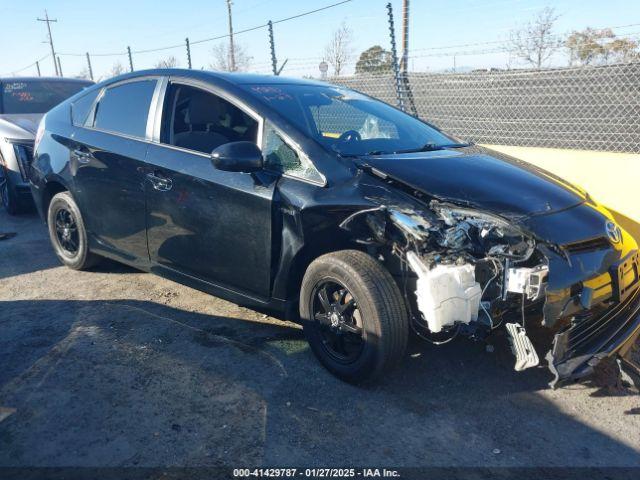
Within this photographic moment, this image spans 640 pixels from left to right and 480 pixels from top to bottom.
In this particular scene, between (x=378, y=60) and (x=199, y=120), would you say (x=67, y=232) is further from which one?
(x=378, y=60)

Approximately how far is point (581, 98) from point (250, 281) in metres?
8.45

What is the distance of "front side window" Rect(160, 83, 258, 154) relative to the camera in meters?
3.77

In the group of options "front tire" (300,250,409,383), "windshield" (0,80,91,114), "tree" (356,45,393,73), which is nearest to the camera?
"front tire" (300,250,409,383)

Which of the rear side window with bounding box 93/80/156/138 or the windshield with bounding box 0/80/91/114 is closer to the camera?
the rear side window with bounding box 93/80/156/138

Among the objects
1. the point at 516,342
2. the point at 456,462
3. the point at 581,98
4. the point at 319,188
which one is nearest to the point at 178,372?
the point at 319,188

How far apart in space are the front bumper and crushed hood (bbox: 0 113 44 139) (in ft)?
21.6

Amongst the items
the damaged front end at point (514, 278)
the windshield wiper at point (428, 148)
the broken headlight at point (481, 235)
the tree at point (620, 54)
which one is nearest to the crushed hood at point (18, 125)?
the windshield wiper at point (428, 148)

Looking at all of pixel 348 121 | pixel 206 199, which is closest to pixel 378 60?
pixel 348 121

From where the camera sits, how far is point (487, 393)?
3.14m

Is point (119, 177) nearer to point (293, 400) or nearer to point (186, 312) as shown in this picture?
point (186, 312)

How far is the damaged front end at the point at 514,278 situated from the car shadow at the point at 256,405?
368mm

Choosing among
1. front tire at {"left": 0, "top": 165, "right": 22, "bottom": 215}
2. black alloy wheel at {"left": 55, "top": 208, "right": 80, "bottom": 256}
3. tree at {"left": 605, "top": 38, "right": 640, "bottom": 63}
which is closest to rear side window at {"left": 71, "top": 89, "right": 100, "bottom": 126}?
black alloy wheel at {"left": 55, "top": 208, "right": 80, "bottom": 256}

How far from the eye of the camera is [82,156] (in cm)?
448

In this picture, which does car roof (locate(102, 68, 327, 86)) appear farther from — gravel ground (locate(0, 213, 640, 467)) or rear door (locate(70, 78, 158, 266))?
gravel ground (locate(0, 213, 640, 467))
